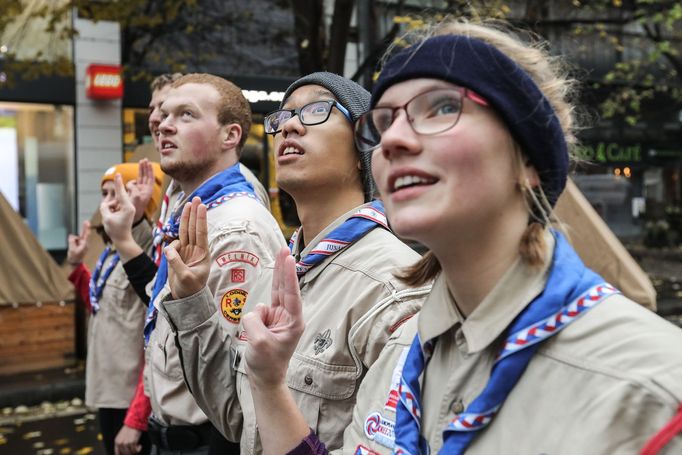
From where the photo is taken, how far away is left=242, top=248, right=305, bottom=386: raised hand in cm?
177

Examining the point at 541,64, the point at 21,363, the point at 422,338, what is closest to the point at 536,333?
the point at 422,338

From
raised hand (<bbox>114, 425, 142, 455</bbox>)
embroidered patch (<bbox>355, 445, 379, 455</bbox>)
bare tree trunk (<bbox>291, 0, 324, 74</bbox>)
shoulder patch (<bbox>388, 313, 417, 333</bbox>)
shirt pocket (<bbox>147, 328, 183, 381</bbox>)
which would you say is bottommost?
raised hand (<bbox>114, 425, 142, 455</bbox>)

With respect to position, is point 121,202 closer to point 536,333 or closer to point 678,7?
point 536,333

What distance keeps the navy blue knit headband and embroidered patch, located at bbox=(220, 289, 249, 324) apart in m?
1.52

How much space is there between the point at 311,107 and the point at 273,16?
1264 cm

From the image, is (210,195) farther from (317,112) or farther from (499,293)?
(499,293)

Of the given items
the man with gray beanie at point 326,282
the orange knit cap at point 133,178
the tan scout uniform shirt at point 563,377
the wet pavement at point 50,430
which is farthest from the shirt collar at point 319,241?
the wet pavement at point 50,430

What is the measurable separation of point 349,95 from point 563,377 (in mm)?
1585

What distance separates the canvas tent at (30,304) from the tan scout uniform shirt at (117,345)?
4240 millimetres

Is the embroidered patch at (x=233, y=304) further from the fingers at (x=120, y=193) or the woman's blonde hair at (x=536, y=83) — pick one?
the woman's blonde hair at (x=536, y=83)

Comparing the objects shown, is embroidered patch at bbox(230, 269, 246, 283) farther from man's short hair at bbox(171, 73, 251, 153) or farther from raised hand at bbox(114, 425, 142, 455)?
raised hand at bbox(114, 425, 142, 455)

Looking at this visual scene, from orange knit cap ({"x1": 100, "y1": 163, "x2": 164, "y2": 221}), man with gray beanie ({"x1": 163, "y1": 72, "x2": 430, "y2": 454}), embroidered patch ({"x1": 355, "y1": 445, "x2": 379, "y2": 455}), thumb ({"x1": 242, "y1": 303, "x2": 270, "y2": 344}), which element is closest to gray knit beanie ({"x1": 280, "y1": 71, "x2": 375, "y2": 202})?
man with gray beanie ({"x1": 163, "y1": 72, "x2": 430, "y2": 454})

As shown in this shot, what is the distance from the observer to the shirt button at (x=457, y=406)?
1374 mm

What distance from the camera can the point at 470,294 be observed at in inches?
58.3
